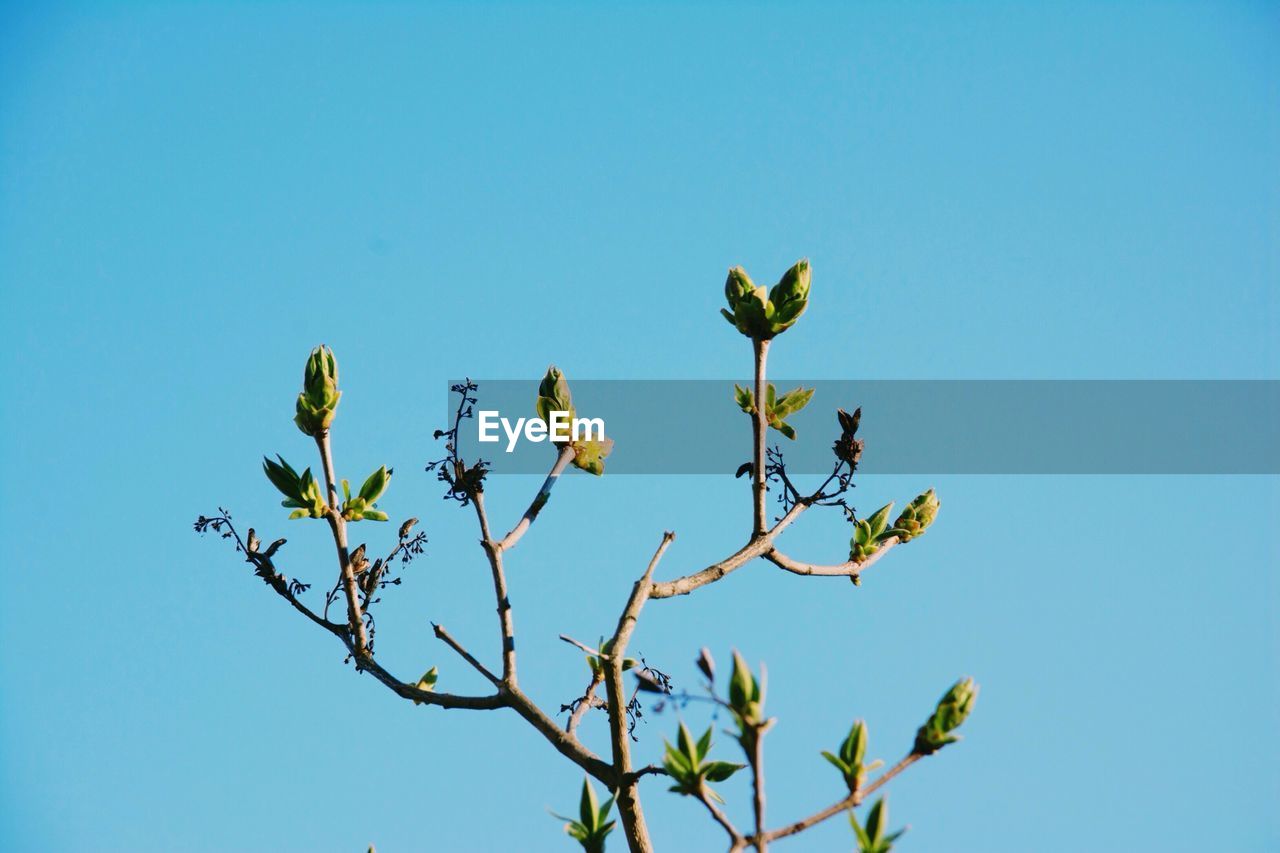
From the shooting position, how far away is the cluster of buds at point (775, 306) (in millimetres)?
3047

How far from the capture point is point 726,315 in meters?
3.14

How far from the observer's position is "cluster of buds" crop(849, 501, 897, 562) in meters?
3.32

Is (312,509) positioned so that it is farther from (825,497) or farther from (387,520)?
(825,497)

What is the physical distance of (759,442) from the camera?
119 inches

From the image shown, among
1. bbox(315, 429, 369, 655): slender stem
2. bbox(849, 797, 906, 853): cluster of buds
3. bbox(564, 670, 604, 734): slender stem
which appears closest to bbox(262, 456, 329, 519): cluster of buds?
bbox(315, 429, 369, 655): slender stem

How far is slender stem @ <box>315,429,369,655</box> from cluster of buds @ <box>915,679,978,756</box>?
1344 mm

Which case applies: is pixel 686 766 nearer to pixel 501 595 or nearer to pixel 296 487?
pixel 501 595

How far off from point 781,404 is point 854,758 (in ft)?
4.41

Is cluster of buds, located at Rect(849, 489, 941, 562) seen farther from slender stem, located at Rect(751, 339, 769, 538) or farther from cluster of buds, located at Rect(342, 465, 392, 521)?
cluster of buds, located at Rect(342, 465, 392, 521)

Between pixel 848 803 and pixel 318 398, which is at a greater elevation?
pixel 318 398

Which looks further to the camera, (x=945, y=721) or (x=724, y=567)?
(x=724, y=567)

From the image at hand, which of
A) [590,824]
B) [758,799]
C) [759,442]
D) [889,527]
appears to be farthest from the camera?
[889,527]

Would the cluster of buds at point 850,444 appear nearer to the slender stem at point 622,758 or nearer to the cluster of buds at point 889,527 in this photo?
the cluster of buds at point 889,527

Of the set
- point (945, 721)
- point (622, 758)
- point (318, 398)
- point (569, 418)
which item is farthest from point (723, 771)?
point (318, 398)
